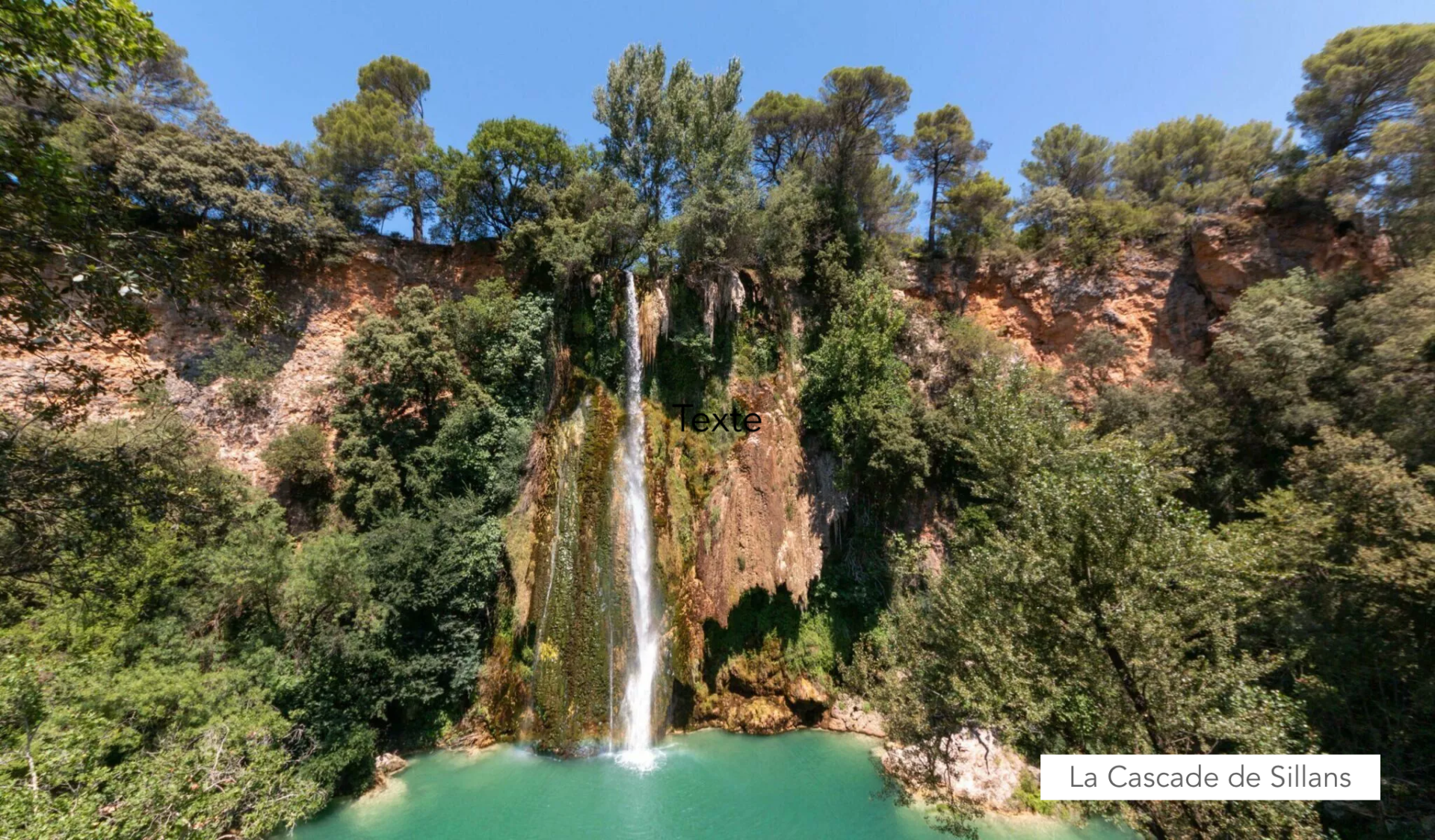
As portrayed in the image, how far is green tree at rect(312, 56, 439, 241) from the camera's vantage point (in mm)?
18281

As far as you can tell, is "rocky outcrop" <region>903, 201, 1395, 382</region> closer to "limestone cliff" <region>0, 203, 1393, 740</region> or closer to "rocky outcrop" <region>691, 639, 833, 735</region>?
"limestone cliff" <region>0, 203, 1393, 740</region>

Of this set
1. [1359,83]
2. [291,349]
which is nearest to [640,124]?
[291,349]

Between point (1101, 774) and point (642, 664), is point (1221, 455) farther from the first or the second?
point (642, 664)

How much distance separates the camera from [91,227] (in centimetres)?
502

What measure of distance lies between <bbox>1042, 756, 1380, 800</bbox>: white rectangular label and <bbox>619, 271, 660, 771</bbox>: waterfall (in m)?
9.17

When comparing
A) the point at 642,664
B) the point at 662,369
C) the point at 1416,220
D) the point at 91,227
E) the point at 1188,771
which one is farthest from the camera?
the point at 662,369

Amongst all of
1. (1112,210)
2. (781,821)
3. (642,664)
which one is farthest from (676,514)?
(1112,210)

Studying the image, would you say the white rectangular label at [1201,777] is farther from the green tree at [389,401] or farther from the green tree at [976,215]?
the green tree at [976,215]

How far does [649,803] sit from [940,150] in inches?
1043

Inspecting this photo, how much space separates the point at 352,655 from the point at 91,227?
10.3 metres

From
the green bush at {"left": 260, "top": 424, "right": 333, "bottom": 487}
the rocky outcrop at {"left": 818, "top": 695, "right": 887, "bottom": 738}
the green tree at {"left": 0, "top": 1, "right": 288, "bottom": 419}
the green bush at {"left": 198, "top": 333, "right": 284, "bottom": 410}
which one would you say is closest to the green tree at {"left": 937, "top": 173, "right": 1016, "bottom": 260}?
the rocky outcrop at {"left": 818, "top": 695, "right": 887, "bottom": 738}

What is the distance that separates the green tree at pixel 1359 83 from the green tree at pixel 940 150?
10126 millimetres

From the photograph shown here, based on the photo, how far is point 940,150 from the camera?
22500 mm

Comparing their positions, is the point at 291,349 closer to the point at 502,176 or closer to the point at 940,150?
the point at 502,176
